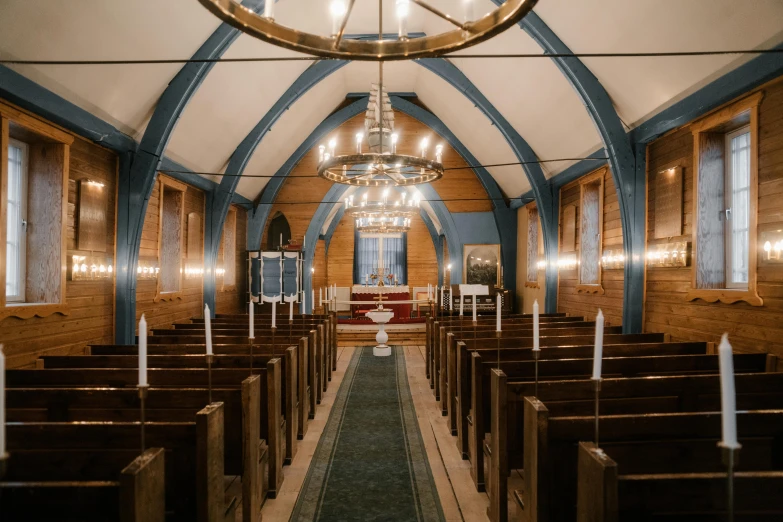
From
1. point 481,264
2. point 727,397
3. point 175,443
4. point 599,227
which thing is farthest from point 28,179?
point 481,264

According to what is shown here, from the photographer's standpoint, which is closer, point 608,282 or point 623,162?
point 623,162

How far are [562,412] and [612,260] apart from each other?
5017 millimetres

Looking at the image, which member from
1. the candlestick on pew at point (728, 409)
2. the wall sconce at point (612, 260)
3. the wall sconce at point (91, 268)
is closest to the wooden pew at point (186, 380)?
the wall sconce at point (91, 268)

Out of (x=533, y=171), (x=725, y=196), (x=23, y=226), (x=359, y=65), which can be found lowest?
(x=23, y=226)

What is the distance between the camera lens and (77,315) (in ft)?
17.7

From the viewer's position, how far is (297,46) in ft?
6.97

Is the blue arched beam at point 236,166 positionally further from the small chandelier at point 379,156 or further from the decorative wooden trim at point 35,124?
the decorative wooden trim at point 35,124

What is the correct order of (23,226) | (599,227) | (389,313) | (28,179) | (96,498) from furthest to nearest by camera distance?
(389,313)
(599,227)
(28,179)
(23,226)
(96,498)

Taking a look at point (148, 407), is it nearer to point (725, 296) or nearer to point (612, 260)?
point (725, 296)

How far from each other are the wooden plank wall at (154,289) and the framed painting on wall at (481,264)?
6336 mm

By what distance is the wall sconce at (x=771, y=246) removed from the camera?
409 centimetres

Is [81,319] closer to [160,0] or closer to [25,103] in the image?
[25,103]

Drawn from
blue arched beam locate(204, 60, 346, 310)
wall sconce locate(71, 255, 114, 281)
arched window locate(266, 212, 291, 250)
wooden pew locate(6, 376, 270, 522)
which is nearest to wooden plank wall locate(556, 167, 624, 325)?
blue arched beam locate(204, 60, 346, 310)

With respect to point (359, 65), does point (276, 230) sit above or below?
below
